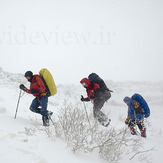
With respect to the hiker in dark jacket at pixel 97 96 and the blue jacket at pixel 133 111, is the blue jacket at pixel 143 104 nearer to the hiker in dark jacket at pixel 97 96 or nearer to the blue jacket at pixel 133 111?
the blue jacket at pixel 133 111

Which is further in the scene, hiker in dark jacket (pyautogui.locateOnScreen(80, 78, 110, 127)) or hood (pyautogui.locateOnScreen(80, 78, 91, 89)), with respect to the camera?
hood (pyautogui.locateOnScreen(80, 78, 91, 89))

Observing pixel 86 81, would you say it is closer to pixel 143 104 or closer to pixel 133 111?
pixel 133 111

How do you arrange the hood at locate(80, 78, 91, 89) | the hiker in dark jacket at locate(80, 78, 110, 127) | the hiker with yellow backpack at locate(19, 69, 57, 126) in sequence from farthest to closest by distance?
the hood at locate(80, 78, 91, 89) → the hiker in dark jacket at locate(80, 78, 110, 127) → the hiker with yellow backpack at locate(19, 69, 57, 126)

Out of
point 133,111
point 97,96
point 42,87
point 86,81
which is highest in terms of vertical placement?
point 86,81

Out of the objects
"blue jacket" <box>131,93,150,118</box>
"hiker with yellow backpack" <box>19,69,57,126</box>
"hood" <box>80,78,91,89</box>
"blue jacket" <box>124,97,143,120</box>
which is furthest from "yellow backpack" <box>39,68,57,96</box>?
"blue jacket" <box>131,93,150,118</box>

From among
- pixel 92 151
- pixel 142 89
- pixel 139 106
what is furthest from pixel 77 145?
pixel 142 89

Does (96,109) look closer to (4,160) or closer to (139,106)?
(139,106)

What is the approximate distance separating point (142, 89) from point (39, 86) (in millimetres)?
17334

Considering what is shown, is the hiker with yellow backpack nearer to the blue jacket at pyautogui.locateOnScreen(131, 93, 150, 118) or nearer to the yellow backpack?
the yellow backpack

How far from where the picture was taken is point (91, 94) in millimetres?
4383

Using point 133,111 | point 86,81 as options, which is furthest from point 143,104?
point 86,81

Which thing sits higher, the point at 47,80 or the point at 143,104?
the point at 47,80

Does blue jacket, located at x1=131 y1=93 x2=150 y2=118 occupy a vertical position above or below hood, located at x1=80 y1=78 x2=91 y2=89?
below

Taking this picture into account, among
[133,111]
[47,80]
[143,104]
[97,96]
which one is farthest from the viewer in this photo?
[133,111]
